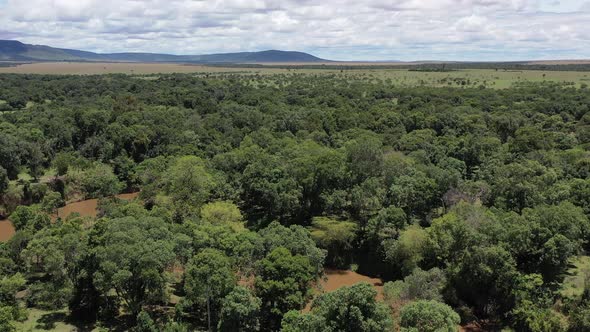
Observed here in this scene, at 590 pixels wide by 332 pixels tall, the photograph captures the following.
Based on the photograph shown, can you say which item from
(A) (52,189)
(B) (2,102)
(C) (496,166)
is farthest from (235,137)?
(B) (2,102)

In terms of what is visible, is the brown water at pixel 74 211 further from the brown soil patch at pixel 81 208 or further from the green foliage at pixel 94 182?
the green foliage at pixel 94 182

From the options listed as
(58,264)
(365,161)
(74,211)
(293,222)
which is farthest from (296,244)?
(74,211)

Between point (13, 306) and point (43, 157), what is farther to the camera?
point (43, 157)

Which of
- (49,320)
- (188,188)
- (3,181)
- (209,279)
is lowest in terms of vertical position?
(49,320)

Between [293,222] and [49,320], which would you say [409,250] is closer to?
[293,222]

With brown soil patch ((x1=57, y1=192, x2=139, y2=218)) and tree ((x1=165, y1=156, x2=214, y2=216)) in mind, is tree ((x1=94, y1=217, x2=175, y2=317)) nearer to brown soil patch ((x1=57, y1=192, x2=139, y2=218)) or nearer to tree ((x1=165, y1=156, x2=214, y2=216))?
tree ((x1=165, y1=156, x2=214, y2=216))

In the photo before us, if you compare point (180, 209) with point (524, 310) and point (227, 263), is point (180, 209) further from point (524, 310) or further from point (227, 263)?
point (524, 310)

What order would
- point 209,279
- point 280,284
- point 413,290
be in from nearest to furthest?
point 209,279, point 280,284, point 413,290
